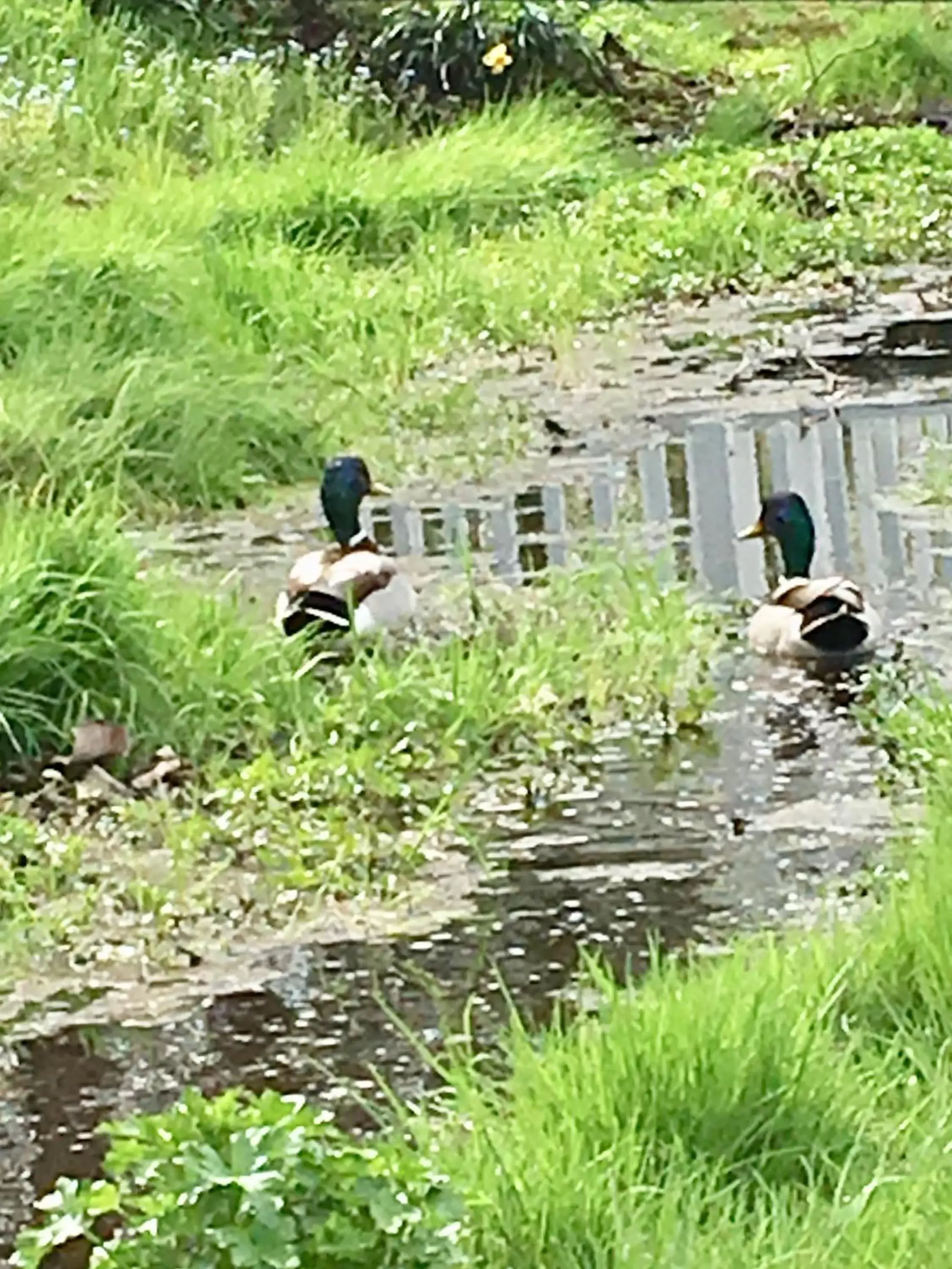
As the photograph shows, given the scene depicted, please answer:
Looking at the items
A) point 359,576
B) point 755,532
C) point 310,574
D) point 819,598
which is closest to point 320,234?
point 755,532

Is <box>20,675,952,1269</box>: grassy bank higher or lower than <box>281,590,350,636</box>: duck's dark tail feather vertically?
lower

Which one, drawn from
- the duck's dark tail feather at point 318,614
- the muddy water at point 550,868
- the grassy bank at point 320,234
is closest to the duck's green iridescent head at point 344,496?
the muddy water at point 550,868

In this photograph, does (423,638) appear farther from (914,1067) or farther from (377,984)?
(914,1067)

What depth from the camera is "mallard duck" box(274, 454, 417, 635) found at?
6.96 metres

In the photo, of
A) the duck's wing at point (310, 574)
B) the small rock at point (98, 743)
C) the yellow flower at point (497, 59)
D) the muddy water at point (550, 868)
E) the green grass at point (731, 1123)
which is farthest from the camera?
the yellow flower at point (497, 59)

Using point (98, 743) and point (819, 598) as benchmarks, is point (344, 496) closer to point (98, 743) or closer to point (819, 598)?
point (819, 598)

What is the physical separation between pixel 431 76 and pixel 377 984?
11539 millimetres

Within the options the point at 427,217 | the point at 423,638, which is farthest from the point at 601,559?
the point at 427,217

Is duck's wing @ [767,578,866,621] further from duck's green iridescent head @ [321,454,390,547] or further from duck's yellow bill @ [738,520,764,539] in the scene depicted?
duck's green iridescent head @ [321,454,390,547]

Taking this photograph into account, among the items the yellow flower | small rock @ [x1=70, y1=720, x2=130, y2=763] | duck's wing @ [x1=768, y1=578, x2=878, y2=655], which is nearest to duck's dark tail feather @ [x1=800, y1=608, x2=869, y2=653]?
duck's wing @ [x1=768, y1=578, x2=878, y2=655]

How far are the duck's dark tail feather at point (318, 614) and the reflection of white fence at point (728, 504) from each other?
0.85 meters

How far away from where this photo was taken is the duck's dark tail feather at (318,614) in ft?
22.8

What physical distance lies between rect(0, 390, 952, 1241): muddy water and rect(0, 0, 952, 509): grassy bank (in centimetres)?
62

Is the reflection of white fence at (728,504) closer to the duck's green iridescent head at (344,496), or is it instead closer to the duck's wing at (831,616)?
the duck's green iridescent head at (344,496)
